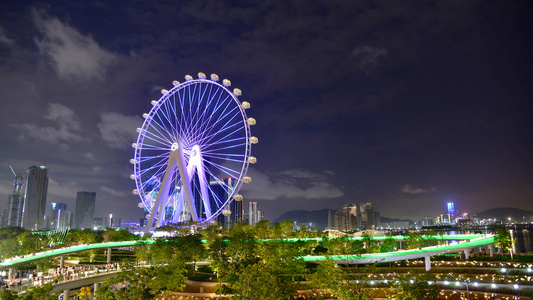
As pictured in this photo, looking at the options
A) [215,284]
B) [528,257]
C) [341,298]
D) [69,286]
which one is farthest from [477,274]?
[69,286]

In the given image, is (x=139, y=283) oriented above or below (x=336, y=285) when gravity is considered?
above

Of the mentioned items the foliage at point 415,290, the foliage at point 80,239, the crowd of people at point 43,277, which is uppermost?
the foliage at point 80,239

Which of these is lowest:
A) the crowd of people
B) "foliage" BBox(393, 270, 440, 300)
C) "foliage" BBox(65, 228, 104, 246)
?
the crowd of people

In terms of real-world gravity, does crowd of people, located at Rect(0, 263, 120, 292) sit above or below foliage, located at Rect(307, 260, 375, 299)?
below

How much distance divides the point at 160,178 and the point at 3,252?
63.8ft

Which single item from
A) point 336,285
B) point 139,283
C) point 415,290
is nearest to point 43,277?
point 139,283

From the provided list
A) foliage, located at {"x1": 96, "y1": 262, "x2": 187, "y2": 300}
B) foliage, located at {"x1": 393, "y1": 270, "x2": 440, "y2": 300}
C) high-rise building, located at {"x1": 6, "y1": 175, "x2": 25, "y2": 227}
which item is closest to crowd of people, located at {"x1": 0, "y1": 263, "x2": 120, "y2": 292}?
foliage, located at {"x1": 96, "y1": 262, "x2": 187, "y2": 300}

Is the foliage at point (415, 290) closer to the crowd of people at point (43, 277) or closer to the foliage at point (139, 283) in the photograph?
the foliage at point (139, 283)

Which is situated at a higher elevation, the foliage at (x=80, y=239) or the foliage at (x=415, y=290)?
the foliage at (x=80, y=239)

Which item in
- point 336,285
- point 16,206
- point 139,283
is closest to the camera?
point 139,283

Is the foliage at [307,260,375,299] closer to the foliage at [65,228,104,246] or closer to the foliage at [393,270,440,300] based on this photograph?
the foliage at [393,270,440,300]

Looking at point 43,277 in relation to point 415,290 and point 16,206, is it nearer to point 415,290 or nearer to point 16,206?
point 415,290

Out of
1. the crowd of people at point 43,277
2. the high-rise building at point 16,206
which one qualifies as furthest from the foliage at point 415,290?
the high-rise building at point 16,206

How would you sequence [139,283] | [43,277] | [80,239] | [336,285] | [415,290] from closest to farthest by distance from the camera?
[415,290], [139,283], [336,285], [43,277], [80,239]
